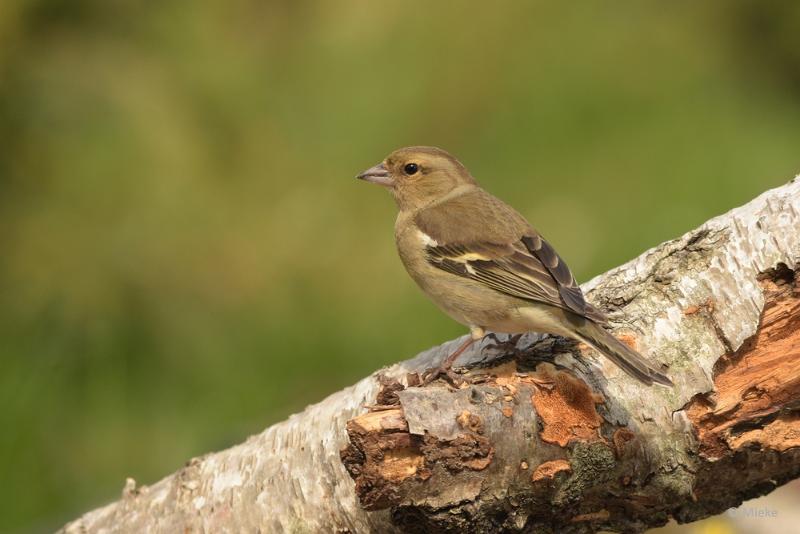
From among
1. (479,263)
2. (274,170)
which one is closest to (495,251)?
(479,263)

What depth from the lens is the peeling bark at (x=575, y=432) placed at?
11.2ft

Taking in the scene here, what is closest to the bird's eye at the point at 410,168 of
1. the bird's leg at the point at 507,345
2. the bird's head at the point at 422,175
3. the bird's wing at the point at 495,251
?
the bird's head at the point at 422,175

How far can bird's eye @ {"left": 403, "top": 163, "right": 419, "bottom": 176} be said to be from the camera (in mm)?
5637

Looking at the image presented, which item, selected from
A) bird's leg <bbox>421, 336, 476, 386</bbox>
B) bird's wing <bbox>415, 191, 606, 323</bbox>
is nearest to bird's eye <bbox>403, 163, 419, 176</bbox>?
bird's wing <bbox>415, 191, 606, 323</bbox>

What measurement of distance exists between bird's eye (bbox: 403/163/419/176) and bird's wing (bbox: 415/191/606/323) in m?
0.33

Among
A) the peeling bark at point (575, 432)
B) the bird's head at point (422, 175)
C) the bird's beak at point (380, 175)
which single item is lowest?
the peeling bark at point (575, 432)

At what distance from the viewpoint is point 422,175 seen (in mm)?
5641

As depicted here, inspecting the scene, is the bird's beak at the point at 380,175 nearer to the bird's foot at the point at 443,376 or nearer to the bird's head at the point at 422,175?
the bird's head at the point at 422,175

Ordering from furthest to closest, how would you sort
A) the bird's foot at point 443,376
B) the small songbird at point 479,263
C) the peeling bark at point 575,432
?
the small songbird at point 479,263 < the bird's foot at point 443,376 < the peeling bark at point 575,432

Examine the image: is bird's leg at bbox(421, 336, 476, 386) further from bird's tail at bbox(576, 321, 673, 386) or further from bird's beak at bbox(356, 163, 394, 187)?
bird's beak at bbox(356, 163, 394, 187)

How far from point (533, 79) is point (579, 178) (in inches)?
47.3

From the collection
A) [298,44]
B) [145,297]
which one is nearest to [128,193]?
[145,297]

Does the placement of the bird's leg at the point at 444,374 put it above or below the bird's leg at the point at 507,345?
below

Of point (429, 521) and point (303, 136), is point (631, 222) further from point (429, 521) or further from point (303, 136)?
point (429, 521)
